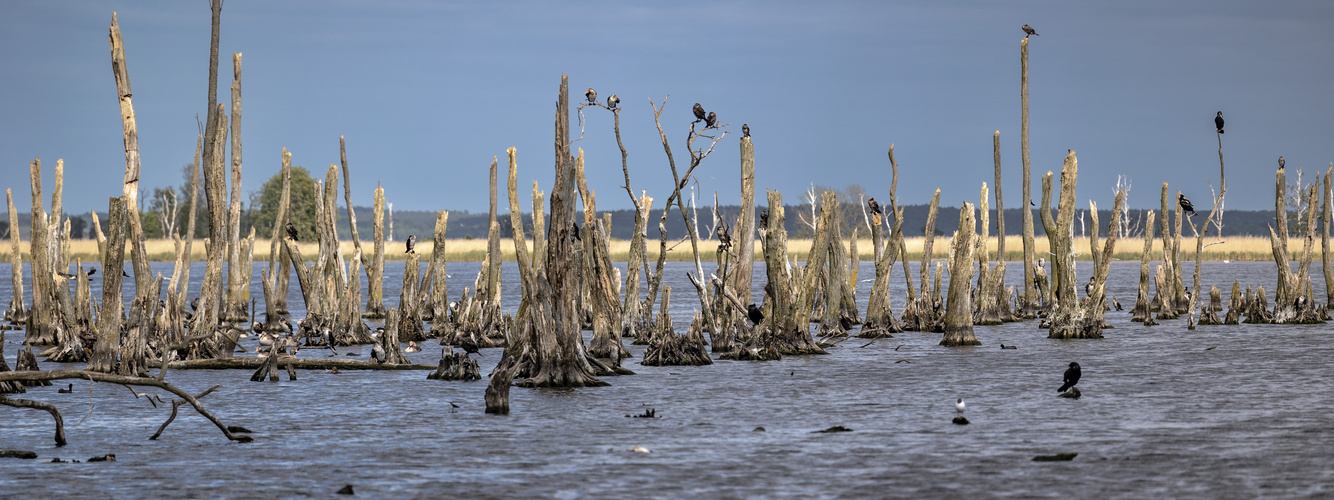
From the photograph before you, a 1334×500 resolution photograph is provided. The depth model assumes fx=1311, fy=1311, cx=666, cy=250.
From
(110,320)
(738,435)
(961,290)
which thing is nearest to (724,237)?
(961,290)

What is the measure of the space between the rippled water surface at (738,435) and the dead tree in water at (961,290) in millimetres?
2778

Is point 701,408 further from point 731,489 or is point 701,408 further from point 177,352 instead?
point 177,352

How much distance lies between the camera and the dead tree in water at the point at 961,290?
79.8 feet

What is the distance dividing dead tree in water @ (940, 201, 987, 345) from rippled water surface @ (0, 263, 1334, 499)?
278cm

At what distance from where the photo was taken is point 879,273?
28.4 metres

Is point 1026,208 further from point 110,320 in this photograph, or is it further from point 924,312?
point 110,320

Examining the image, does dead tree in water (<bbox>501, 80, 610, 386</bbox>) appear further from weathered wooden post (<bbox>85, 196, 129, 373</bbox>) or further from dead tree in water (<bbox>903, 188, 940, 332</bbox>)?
dead tree in water (<bbox>903, 188, 940, 332</bbox>)

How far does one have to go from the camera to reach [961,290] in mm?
24656

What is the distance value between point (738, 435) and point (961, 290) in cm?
1181

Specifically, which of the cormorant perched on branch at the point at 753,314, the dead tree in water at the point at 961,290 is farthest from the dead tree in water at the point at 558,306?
the dead tree in water at the point at 961,290

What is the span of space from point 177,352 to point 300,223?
282 ft

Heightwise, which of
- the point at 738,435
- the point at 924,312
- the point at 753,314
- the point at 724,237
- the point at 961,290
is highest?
the point at 724,237

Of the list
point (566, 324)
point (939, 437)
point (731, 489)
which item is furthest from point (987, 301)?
point (731, 489)

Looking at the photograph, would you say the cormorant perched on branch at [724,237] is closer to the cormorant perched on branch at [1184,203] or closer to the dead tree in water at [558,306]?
the dead tree in water at [558,306]
